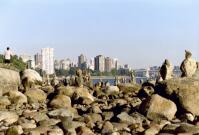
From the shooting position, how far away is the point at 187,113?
20.5m

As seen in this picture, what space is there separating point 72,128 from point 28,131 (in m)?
1.52

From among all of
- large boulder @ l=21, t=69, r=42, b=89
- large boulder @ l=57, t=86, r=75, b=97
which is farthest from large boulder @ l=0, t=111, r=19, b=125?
large boulder @ l=21, t=69, r=42, b=89

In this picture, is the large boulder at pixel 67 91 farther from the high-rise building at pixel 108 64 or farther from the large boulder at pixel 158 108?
the high-rise building at pixel 108 64

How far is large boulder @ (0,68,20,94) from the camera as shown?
2414cm

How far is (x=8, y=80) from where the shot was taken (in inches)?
977

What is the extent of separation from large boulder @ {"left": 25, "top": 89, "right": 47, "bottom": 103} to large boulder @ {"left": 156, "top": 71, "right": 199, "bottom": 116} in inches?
229

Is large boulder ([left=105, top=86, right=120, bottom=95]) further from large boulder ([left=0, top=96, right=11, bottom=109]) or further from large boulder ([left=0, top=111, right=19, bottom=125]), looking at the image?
large boulder ([left=0, top=111, right=19, bottom=125])

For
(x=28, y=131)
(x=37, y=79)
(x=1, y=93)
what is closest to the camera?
(x=28, y=131)

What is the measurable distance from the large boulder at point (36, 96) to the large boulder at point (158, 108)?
5658 millimetres

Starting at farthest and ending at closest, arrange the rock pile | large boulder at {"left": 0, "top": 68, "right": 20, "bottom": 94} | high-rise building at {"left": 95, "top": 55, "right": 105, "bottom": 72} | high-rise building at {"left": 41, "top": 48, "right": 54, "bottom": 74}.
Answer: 1. high-rise building at {"left": 95, "top": 55, "right": 105, "bottom": 72}
2. high-rise building at {"left": 41, "top": 48, "right": 54, "bottom": 74}
3. large boulder at {"left": 0, "top": 68, "right": 20, "bottom": 94}
4. the rock pile

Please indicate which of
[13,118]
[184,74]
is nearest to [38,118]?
[13,118]

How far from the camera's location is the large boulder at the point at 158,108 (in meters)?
19.9

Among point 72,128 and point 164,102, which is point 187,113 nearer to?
point 164,102

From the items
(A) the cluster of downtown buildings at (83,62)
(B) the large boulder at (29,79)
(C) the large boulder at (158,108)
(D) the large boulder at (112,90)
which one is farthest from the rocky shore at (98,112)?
(A) the cluster of downtown buildings at (83,62)
